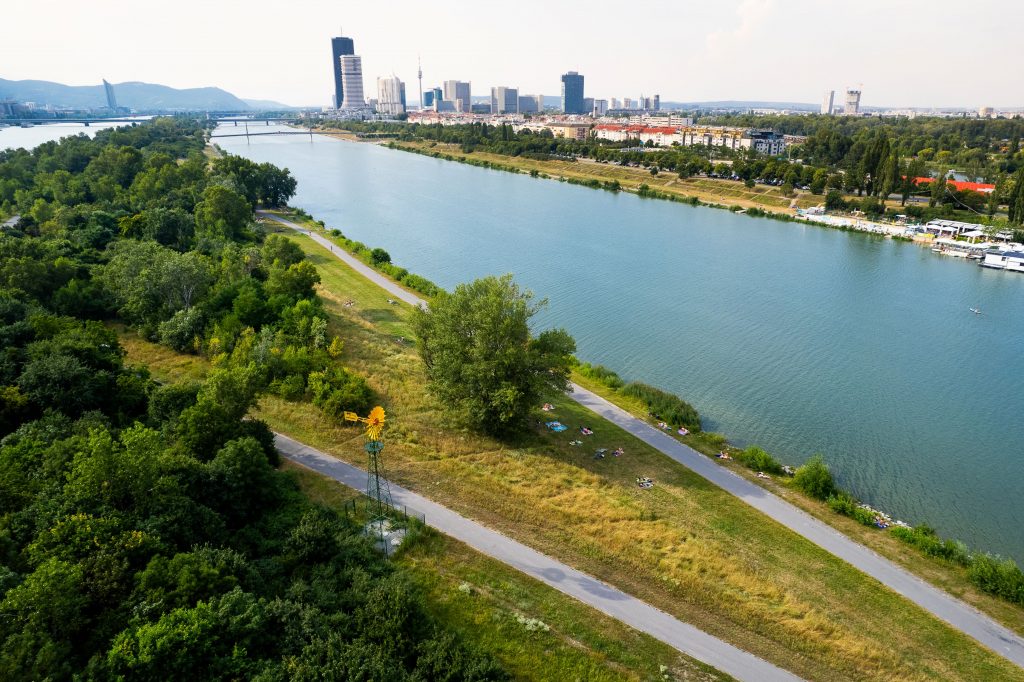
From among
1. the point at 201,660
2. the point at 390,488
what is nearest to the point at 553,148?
the point at 390,488

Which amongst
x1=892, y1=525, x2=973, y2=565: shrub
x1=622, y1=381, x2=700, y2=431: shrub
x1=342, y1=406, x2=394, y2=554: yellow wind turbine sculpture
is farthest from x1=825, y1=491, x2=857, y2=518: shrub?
x1=342, y1=406, x2=394, y2=554: yellow wind turbine sculpture

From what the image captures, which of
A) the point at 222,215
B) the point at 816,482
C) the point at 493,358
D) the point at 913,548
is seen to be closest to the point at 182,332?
the point at 493,358

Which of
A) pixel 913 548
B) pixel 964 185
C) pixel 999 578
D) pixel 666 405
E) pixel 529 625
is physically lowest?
pixel 913 548

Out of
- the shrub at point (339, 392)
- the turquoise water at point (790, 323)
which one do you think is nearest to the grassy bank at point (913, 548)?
the turquoise water at point (790, 323)

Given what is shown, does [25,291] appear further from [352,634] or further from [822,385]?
[822,385]

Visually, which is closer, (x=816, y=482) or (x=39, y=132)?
(x=816, y=482)

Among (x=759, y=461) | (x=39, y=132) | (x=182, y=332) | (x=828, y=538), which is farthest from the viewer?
(x=39, y=132)

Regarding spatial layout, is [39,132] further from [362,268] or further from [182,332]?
[182,332]
